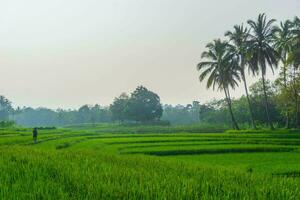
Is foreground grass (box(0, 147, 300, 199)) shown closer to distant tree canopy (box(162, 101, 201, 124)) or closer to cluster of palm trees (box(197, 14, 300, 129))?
cluster of palm trees (box(197, 14, 300, 129))

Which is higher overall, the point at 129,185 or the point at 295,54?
the point at 295,54

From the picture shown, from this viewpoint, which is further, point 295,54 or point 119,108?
point 119,108

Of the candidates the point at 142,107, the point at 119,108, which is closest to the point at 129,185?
the point at 142,107

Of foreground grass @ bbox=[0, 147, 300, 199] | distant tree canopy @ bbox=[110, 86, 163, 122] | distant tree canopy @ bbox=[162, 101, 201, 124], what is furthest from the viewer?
distant tree canopy @ bbox=[162, 101, 201, 124]

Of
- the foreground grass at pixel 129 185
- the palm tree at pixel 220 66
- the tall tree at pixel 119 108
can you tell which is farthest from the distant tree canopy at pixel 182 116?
the foreground grass at pixel 129 185

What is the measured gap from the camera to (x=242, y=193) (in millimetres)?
7438

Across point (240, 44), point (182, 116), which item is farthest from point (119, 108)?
point (240, 44)

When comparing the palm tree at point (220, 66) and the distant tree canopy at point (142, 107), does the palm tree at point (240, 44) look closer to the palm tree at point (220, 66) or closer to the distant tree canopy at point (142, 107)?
the palm tree at point (220, 66)

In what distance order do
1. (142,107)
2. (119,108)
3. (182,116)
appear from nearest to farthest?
(142,107), (119,108), (182,116)

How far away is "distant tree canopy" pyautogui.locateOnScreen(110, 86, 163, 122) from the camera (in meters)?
85.8

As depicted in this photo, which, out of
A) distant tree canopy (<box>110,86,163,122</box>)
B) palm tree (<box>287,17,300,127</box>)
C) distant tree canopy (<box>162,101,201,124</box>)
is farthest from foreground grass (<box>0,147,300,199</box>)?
distant tree canopy (<box>162,101,201,124</box>)

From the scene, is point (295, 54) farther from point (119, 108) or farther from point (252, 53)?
point (119, 108)

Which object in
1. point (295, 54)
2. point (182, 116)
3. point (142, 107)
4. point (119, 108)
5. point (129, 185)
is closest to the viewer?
point (129, 185)

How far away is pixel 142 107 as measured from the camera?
85875mm
